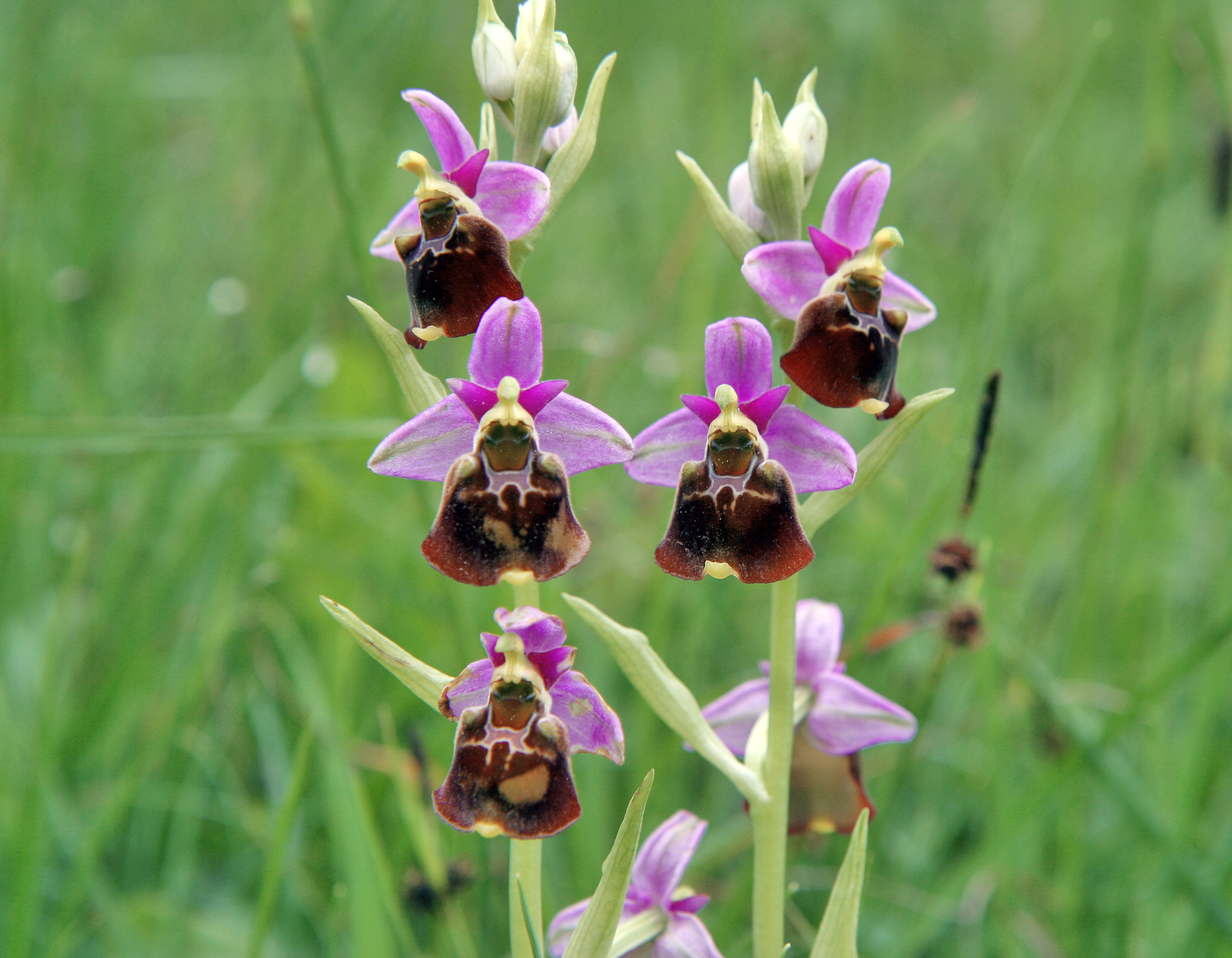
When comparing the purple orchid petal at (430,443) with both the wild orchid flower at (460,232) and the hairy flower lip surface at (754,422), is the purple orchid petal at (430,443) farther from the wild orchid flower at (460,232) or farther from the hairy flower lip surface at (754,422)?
the hairy flower lip surface at (754,422)

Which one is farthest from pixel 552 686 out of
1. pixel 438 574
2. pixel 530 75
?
pixel 530 75

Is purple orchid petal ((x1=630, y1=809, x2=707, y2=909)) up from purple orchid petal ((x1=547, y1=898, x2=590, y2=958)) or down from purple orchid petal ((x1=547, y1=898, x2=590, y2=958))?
up

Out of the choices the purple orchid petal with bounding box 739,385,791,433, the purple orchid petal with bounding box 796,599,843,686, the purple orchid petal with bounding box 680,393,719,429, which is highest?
the purple orchid petal with bounding box 739,385,791,433

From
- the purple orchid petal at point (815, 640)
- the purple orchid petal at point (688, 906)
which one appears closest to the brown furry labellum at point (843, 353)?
the purple orchid petal at point (815, 640)

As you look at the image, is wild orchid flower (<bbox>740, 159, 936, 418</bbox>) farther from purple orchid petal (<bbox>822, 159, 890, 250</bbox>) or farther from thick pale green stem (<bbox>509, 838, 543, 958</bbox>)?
thick pale green stem (<bbox>509, 838, 543, 958</bbox>)

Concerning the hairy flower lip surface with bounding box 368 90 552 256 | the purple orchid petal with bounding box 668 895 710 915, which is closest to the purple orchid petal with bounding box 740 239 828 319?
Answer: the hairy flower lip surface with bounding box 368 90 552 256

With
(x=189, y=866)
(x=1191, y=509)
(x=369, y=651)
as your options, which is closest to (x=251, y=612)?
(x=189, y=866)

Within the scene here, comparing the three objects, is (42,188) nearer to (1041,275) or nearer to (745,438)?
(745,438)
